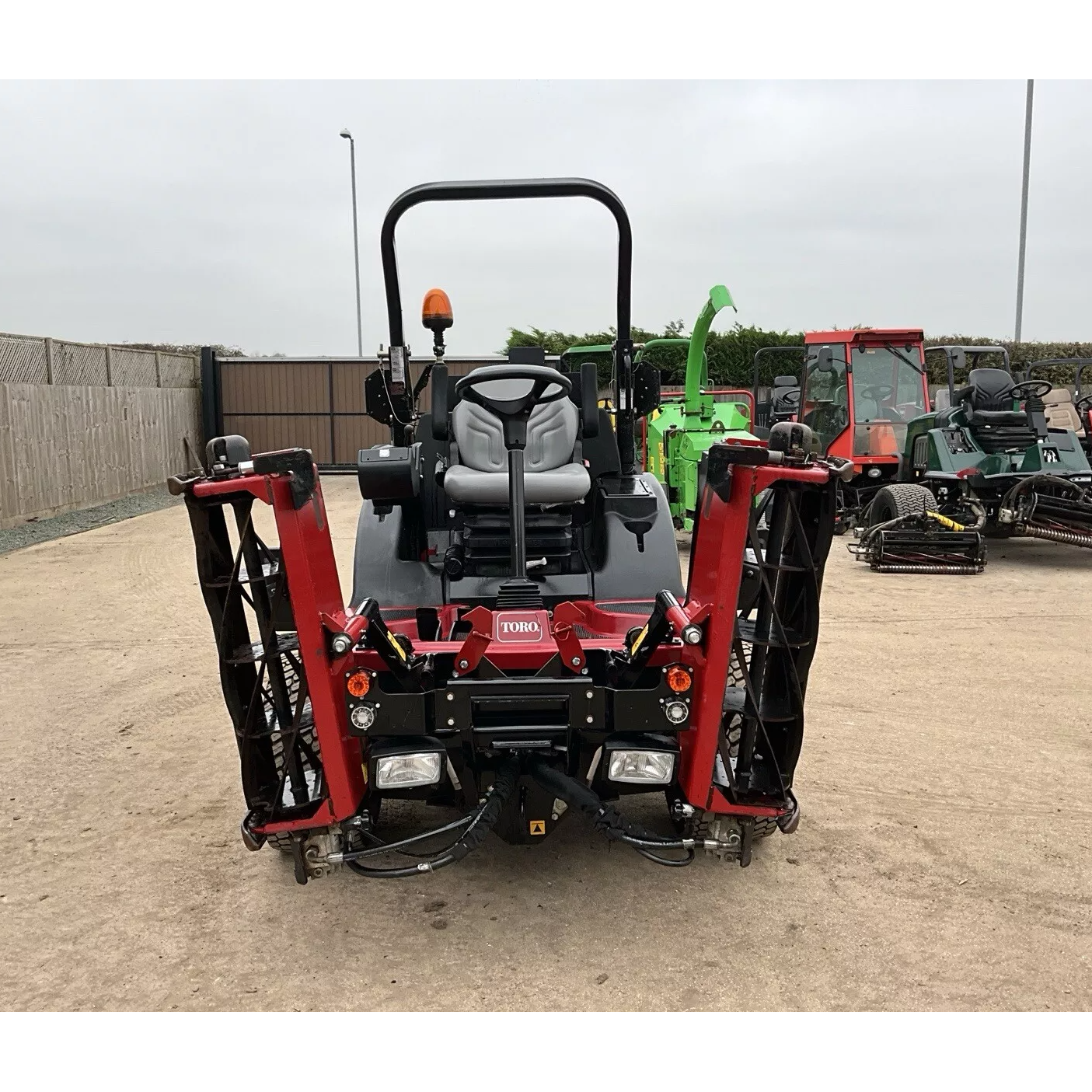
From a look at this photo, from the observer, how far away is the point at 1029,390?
34.2ft

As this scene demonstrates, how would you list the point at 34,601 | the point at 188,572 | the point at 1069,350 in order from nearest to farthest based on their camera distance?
1. the point at 34,601
2. the point at 188,572
3. the point at 1069,350

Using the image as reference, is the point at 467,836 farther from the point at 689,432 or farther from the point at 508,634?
the point at 689,432

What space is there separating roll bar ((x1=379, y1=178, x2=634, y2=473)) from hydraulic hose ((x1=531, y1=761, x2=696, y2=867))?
7.08 feet

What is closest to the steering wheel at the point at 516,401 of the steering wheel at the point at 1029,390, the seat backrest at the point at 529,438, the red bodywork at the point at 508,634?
the seat backrest at the point at 529,438

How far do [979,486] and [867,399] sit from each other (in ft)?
6.87

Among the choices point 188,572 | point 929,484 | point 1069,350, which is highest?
point 1069,350

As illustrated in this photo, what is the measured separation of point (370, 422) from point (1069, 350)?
14589 millimetres

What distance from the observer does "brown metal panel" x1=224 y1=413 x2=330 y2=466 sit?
69.5ft

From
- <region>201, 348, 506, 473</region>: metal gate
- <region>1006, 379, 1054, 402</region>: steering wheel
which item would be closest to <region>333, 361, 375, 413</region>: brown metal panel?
<region>201, 348, 506, 473</region>: metal gate

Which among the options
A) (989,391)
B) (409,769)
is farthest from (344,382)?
(409,769)

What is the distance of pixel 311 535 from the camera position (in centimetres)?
294

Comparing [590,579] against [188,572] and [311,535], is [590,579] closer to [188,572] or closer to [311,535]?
[311,535]

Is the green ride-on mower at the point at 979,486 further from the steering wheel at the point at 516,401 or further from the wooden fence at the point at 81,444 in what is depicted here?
the wooden fence at the point at 81,444

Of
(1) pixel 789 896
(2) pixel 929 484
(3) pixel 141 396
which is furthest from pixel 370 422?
(1) pixel 789 896
